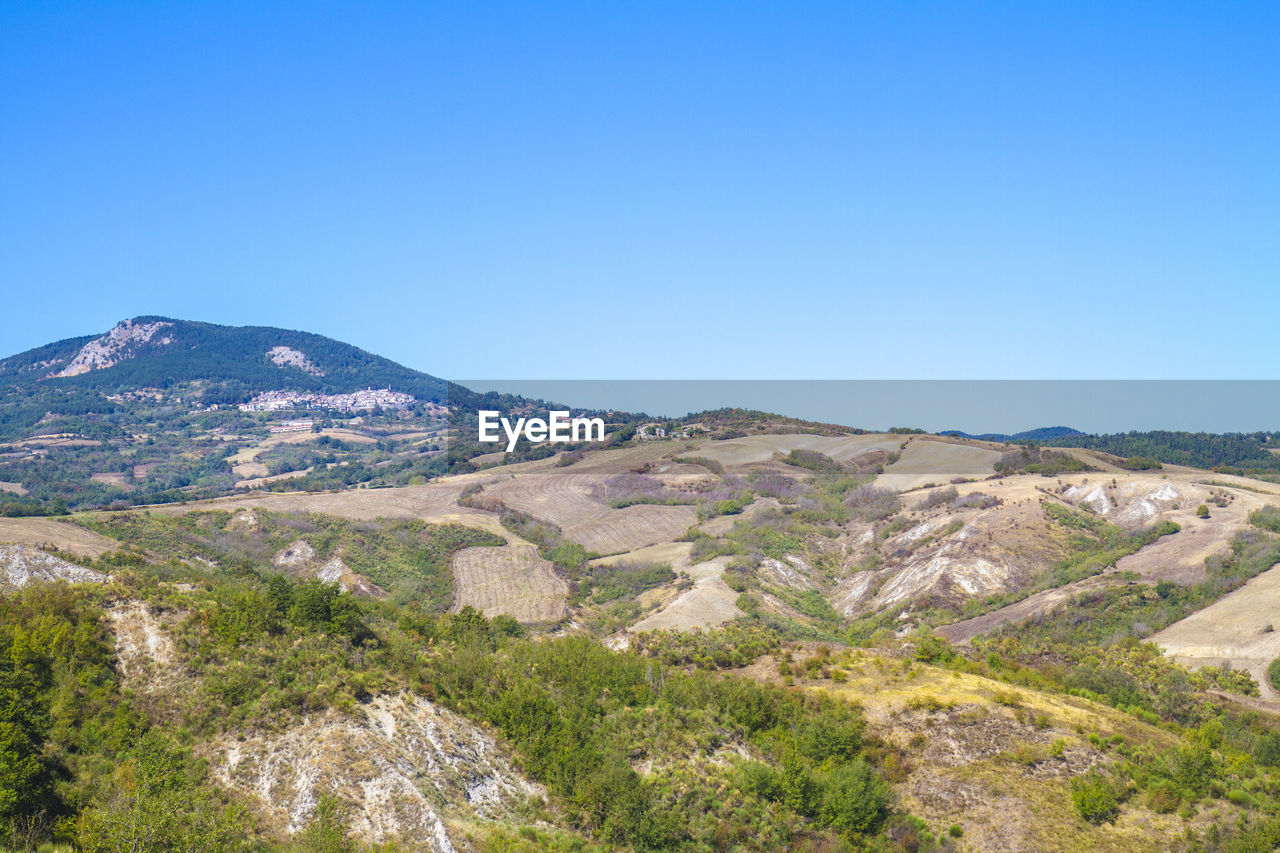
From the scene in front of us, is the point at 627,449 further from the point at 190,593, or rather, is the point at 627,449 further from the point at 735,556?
the point at 190,593

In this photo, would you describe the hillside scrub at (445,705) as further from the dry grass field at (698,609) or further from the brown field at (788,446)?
the brown field at (788,446)

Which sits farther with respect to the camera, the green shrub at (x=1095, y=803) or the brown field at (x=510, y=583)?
the brown field at (x=510, y=583)

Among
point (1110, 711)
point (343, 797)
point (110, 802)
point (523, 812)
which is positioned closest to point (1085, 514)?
point (1110, 711)

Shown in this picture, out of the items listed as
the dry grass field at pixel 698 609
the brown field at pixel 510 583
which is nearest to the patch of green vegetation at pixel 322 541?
the brown field at pixel 510 583

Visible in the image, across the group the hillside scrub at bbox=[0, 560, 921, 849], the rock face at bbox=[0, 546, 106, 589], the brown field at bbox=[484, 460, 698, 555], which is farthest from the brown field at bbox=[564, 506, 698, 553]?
the hillside scrub at bbox=[0, 560, 921, 849]

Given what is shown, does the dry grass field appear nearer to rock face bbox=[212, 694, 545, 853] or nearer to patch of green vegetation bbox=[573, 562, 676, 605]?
patch of green vegetation bbox=[573, 562, 676, 605]
